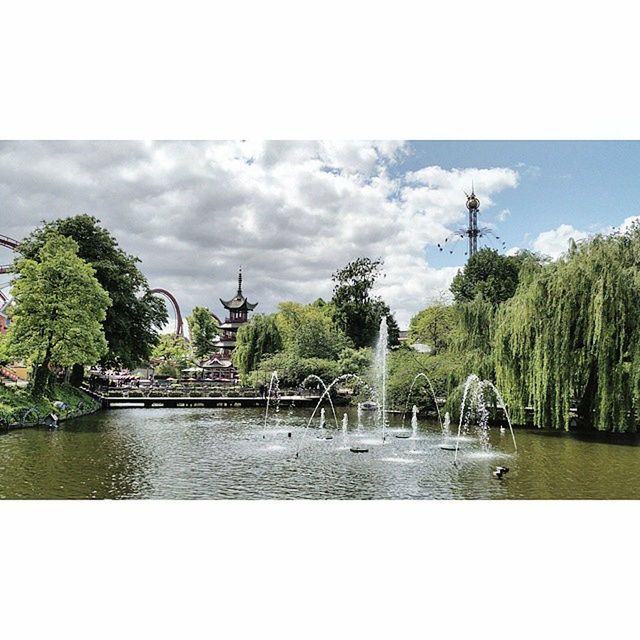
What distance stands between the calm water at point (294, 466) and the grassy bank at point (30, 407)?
414mm

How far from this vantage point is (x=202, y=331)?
3322cm

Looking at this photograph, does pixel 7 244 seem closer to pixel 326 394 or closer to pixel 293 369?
pixel 293 369

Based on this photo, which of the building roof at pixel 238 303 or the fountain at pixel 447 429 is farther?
the building roof at pixel 238 303

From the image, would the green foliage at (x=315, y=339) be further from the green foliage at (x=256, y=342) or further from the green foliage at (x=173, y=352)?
the green foliage at (x=173, y=352)

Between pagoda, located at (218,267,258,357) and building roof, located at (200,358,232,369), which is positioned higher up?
pagoda, located at (218,267,258,357)

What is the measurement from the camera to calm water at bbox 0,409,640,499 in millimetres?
5887

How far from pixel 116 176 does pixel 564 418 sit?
23.7ft

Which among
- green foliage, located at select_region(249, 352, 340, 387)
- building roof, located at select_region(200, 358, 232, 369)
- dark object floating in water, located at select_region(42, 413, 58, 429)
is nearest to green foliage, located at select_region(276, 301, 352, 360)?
green foliage, located at select_region(249, 352, 340, 387)

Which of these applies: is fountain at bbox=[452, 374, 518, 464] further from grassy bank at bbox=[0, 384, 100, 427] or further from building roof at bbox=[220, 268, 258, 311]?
building roof at bbox=[220, 268, 258, 311]

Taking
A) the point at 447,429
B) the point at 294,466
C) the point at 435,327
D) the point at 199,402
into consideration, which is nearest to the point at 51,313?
the point at 294,466

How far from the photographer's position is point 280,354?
1852 cm

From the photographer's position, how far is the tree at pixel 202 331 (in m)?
32.8

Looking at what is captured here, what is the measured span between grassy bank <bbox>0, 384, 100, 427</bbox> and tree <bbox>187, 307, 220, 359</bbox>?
19.7 meters

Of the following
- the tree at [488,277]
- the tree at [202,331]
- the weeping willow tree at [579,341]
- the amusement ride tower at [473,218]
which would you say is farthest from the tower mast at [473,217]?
the tree at [202,331]
